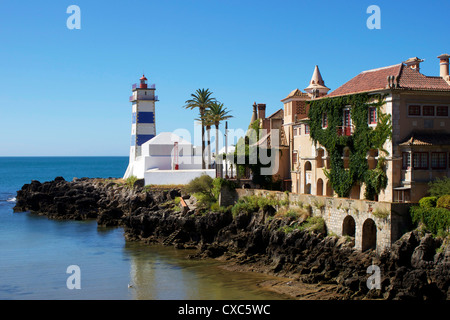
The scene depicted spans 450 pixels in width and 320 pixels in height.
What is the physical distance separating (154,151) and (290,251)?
122ft

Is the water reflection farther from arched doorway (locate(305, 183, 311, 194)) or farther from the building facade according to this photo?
arched doorway (locate(305, 183, 311, 194))

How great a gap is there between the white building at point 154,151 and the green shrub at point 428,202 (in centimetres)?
3171

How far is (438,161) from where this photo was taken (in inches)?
1531

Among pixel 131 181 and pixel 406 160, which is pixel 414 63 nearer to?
pixel 406 160

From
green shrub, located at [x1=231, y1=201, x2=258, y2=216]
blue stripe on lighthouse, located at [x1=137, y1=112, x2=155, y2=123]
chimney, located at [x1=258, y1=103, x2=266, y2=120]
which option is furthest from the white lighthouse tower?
green shrub, located at [x1=231, y1=201, x2=258, y2=216]

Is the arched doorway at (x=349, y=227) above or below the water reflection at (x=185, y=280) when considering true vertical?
above

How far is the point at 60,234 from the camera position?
56906 millimetres

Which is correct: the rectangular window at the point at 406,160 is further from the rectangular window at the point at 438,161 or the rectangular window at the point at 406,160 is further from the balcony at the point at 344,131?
the balcony at the point at 344,131

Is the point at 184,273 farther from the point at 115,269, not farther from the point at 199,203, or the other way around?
the point at 199,203

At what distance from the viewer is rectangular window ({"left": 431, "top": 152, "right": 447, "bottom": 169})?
38781mm

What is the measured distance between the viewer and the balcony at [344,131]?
140ft

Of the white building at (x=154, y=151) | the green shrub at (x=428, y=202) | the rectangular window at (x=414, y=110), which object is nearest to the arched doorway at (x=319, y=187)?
the rectangular window at (x=414, y=110)

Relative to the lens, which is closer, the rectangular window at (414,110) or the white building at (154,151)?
the rectangular window at (414,110)

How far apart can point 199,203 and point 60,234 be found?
48.2 feet
